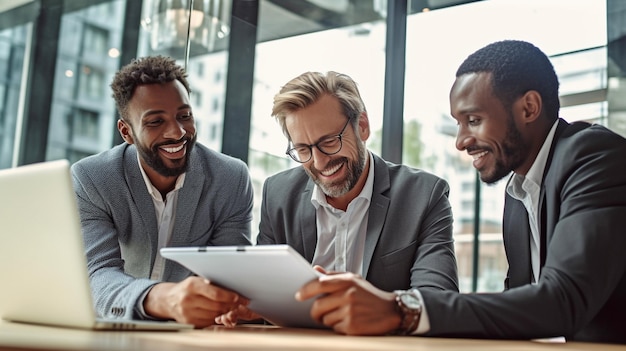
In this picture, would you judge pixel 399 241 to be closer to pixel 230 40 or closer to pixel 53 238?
pixel 53 238

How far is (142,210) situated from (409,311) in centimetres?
129

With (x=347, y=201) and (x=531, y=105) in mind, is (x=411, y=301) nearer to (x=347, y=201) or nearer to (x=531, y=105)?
(x=531, y=105)

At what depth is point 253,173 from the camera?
11.8 feet

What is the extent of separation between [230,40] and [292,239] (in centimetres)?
167

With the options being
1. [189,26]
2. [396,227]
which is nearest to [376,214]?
[396,227]

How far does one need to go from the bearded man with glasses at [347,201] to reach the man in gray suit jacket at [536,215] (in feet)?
0.76

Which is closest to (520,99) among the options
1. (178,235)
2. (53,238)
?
(178,235)

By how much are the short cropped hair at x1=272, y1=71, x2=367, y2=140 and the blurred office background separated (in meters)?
0.94

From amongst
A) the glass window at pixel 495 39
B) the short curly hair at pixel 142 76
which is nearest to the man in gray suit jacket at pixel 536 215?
the glass window at pixel 495 39

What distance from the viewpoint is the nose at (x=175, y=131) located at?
2588 mm

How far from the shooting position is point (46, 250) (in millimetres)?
1344

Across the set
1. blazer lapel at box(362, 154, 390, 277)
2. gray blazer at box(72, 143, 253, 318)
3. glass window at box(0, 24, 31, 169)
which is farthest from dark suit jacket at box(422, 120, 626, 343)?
glass window at box(0, 24, 31, 169)

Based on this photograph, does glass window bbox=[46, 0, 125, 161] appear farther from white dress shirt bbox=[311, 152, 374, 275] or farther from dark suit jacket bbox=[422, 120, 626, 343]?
dark suit jacket bbox=[422, 120, 626, 343]

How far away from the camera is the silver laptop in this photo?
1.28 meters
